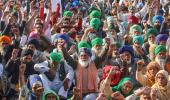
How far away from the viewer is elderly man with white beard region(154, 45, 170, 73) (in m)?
10.8

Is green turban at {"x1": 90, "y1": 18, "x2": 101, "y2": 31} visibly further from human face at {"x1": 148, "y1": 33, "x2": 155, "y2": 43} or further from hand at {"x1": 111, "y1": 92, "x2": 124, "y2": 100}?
hand at {"x1": 111, "y1": 92, "x2": 124, "y2": 100}

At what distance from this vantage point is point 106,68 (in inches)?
401

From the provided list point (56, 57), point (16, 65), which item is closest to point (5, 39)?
point (16, 65)

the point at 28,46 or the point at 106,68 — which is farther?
the point at 28,46

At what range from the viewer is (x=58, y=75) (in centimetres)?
1011

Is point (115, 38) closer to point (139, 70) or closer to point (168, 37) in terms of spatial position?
point (168, 37)

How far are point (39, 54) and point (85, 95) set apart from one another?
1488mm

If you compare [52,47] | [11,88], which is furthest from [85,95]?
[52,47]

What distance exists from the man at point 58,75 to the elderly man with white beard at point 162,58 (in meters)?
1.63

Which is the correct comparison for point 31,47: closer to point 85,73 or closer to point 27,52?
point 27,52

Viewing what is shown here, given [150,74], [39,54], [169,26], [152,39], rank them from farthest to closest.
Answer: [169,26] < [152,39] < [39,54] < [150,74]

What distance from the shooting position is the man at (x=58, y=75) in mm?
9945

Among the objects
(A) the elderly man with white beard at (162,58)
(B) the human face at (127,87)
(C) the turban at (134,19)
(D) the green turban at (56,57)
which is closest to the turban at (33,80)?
(D) the green turban at (56,57)

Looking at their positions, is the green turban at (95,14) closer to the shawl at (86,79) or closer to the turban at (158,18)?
the turban at (158,18)
